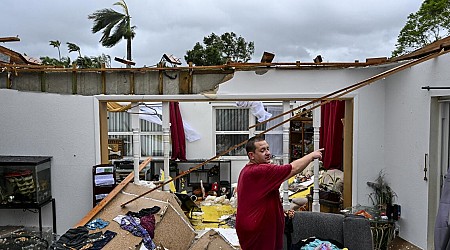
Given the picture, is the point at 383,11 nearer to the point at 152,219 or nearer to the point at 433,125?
the point at 433,125

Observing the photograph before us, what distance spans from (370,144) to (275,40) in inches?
284

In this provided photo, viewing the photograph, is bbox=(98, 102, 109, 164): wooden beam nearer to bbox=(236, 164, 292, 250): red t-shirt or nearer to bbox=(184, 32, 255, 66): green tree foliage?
bbox=(236, 164, 292, 250): red t-shirt

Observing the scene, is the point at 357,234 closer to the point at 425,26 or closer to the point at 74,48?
the point at 425,26

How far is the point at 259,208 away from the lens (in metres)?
2.59

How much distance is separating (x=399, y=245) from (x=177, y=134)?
5.42 metres

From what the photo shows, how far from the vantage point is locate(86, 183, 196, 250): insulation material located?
355 centimetres

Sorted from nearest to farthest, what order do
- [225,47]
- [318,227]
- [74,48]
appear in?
[318,227] < [74,48] < [225,47]

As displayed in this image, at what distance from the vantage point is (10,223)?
4.82 meters

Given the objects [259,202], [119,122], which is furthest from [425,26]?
[259,202]

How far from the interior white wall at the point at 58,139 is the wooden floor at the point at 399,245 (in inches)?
145

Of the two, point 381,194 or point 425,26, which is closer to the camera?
point 381,194

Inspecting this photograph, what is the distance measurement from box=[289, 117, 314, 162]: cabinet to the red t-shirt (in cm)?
684

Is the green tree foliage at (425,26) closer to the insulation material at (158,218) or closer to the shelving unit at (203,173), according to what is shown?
the shelving unit at (203,173)

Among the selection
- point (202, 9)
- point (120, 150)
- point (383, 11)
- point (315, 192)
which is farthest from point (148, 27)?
point (315, 192)
